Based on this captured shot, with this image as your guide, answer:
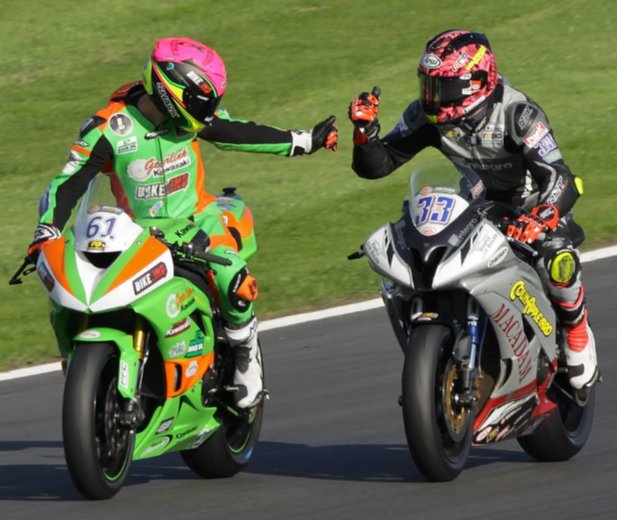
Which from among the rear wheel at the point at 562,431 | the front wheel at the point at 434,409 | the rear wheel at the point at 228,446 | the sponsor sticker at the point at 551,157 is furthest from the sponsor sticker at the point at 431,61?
the rear wheel at the point at 228,446

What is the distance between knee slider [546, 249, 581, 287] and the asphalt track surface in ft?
2.65

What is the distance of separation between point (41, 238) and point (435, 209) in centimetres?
160

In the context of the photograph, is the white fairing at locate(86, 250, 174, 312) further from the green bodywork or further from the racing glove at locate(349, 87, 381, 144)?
the racing glove at locate(349, 87, 381, 144)

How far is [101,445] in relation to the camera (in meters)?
6.38

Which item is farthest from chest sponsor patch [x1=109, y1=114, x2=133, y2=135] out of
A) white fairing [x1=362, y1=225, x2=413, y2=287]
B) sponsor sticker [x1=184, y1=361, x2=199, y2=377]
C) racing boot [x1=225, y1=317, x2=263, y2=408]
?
white fairing [x1=362, y1=225, x2=413, y2=287]

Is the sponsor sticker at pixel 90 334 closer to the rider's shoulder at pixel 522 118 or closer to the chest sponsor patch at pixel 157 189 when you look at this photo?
the chest sponsor patch at pixel 157 189

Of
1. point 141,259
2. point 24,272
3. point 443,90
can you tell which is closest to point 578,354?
point 443,90

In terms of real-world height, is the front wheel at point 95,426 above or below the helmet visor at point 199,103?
below

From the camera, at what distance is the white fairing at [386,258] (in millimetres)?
6449

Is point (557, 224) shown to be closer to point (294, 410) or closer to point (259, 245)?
point (294, 410)

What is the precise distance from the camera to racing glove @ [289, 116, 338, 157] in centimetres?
758

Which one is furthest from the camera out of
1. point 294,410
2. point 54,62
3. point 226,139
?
point 54,62

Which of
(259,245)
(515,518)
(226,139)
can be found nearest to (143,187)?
(226,139)

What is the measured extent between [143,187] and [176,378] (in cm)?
100
